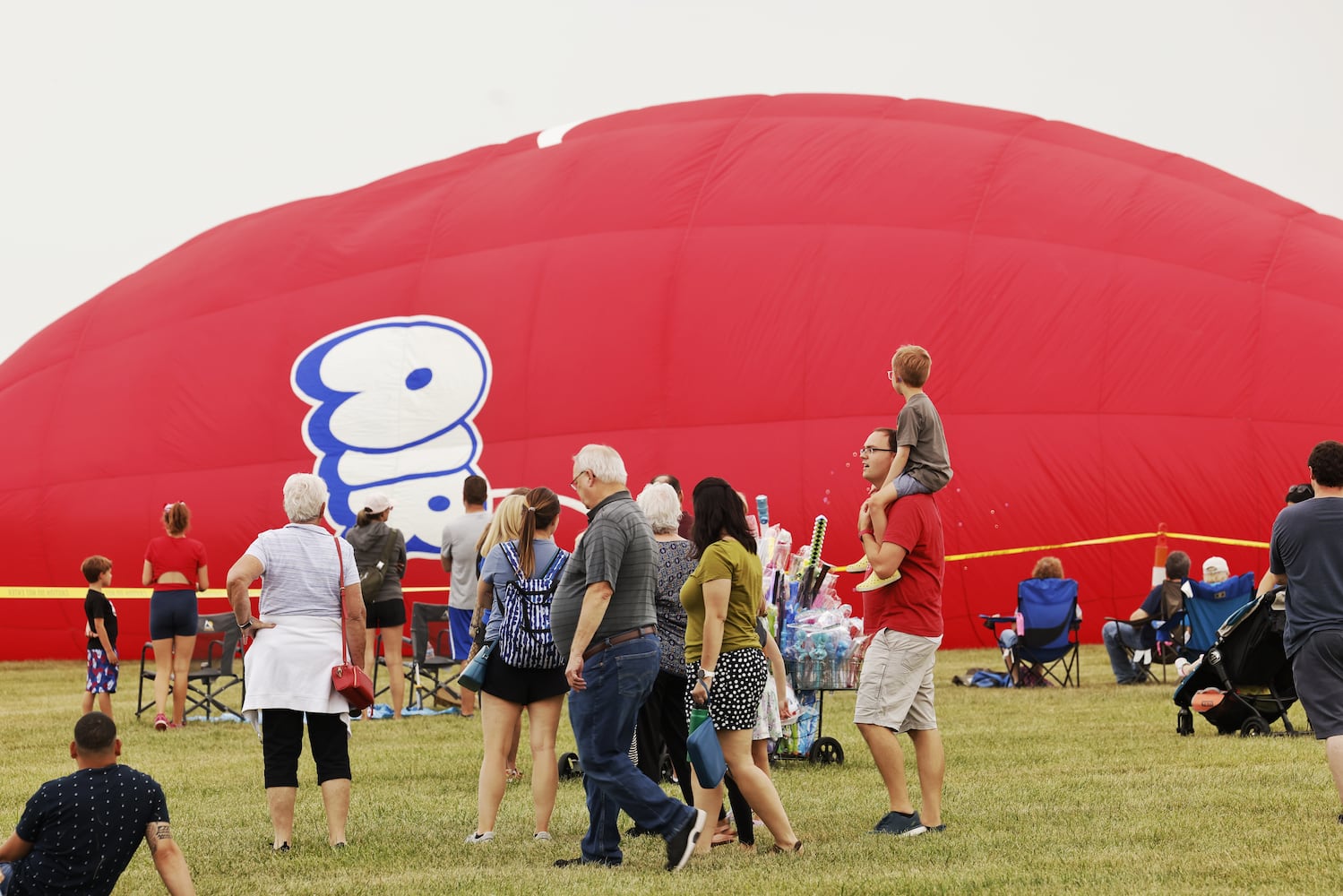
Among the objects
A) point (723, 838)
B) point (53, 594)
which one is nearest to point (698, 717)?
point (723, 838)

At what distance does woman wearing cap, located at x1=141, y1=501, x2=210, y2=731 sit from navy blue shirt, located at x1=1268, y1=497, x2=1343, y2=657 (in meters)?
8.06

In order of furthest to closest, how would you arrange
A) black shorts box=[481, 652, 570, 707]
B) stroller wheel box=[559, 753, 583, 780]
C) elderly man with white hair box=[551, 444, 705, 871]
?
stroller wheel box=[559, 753, 583, 780] < black shorts box=[481, 652, 570, 707] < elderly man with white hair box=[551, 444, 705, 871]

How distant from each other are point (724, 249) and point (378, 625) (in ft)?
21.6

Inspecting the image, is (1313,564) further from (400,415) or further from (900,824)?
(400,415)

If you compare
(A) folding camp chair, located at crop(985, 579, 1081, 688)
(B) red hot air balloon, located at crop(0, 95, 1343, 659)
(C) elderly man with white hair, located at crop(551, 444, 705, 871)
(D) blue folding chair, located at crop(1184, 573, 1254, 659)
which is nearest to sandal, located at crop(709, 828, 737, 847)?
(C) elderly man with white hair, located at crop(551, 444, 705, 871)

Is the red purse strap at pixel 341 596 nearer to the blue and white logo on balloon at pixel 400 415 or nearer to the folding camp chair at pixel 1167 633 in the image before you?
the folding camp chair at pixel 1167 633

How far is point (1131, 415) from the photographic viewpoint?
1577cm

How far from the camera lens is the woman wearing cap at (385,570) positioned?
11906 mm

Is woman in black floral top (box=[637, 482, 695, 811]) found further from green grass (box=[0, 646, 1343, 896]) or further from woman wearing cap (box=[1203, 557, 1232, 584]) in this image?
woman wearing cap (box=[1203, 557, 1232, 584])

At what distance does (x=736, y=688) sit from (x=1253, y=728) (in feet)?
15.7

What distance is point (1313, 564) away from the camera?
622 centimetres

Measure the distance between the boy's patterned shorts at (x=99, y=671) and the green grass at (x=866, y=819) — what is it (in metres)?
0.52

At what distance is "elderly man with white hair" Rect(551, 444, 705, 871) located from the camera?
600cm

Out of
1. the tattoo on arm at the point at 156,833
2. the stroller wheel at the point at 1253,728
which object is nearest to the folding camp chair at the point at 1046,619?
the stroller wheel at the point at 1253,728
